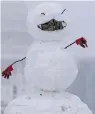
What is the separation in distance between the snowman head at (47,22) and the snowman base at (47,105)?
9.3 inches

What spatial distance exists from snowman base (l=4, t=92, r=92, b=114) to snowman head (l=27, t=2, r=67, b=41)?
0.77 ft

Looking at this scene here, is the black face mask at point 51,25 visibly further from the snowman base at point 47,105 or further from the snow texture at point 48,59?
the snowman base at point 47,105

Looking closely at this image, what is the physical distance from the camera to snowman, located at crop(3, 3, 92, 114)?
1.17m

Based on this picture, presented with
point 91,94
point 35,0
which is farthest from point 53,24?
point 91,94

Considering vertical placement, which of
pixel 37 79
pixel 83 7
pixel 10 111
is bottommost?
pixel 10 111

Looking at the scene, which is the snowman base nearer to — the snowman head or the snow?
the snow

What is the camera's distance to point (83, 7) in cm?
159

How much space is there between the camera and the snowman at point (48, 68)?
117cm

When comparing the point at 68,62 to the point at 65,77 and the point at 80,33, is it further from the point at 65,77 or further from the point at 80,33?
the point at 80,33

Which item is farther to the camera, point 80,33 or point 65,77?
point 80,33

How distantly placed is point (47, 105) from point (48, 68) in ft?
0.46

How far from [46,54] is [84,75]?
0.51 metres

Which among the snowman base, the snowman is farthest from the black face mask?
the snowman base

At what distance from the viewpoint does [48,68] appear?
1170 mm
